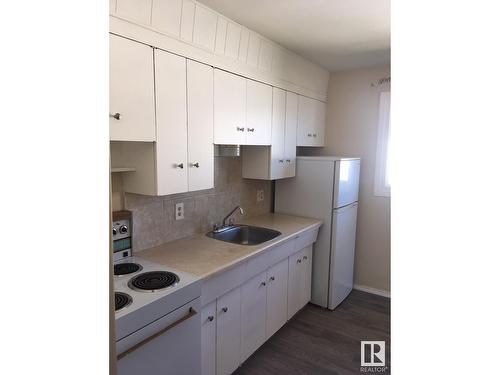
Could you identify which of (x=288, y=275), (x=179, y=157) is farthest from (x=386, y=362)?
(x=179, y=157)

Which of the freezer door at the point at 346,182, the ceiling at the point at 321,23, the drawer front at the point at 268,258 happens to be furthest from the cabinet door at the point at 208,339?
the ceiling at the point at 321,23

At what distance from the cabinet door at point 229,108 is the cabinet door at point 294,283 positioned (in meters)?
1.12

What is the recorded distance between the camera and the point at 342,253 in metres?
3.10

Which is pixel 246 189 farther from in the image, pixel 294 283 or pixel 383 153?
pixel 383 153

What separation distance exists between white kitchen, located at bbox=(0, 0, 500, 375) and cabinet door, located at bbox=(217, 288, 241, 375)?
0.05 feet

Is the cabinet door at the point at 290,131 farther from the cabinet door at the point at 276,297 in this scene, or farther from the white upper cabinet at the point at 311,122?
the cabinet door at the point at 276,297

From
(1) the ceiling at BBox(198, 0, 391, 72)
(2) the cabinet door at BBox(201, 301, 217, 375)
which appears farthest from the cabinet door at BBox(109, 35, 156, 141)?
(2) the cabinet door at BBox(201, 301, 217, 375)

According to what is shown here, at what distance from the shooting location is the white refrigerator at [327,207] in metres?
2.90

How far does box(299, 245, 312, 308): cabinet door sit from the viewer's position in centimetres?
284

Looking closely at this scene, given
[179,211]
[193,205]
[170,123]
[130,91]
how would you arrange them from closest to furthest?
[130,91] → [170,123] → [179,211] → [193,205]

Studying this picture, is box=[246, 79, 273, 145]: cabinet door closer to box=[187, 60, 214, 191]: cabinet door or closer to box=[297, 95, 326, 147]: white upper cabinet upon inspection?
box=[187, 60, 214, 191]: cabinet door

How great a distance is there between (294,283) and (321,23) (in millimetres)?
2045

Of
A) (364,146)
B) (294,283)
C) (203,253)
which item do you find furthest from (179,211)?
(364,146)
